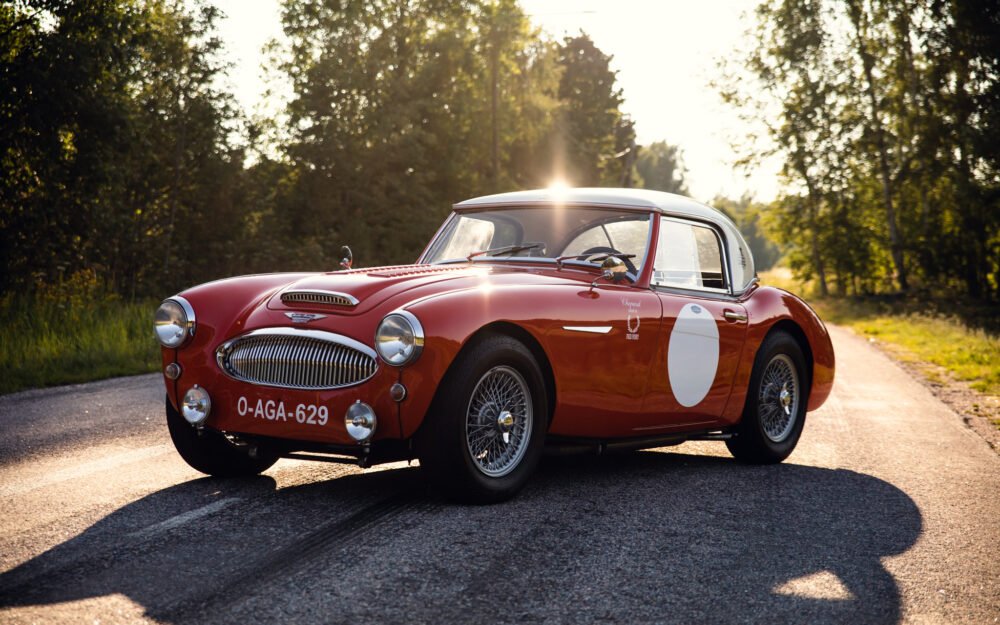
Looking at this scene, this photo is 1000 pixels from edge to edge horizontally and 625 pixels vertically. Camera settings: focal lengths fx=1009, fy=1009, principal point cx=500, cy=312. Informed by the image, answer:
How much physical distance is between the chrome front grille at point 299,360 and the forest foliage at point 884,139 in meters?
28.0

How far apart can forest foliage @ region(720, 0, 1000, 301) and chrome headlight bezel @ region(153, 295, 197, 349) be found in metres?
27.9

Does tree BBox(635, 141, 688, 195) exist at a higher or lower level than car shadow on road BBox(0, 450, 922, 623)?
higher

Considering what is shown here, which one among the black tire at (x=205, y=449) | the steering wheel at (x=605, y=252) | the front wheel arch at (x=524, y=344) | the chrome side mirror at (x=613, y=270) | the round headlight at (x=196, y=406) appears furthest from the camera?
the steering wheel at (x=605, y=252)

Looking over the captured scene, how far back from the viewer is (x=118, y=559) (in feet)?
12.2

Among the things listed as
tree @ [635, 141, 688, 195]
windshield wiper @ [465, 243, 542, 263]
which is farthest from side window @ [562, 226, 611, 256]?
tree @ [635, 141, 688, 195]

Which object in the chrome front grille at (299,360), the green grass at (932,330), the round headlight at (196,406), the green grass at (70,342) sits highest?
the chrome front grille at (299,360)

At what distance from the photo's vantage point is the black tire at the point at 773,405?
259 inches

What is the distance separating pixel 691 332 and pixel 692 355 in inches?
5.4

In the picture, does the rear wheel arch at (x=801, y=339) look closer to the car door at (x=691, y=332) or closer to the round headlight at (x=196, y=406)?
the car door at (x=691, y=332)

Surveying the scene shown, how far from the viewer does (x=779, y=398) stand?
6.93 m

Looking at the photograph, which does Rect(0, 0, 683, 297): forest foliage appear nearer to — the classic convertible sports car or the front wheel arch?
the classic convertible sports car

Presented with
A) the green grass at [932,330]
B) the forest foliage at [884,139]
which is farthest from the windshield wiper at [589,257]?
the forest foliage at [884,139]

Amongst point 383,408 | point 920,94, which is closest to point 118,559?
point 383,408

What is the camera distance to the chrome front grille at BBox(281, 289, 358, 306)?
15.5ft
